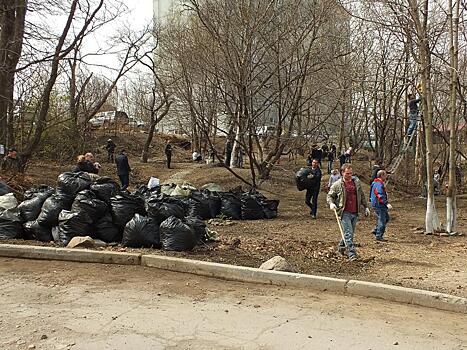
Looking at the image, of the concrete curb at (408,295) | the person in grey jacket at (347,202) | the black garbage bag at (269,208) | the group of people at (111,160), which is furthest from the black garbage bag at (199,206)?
the concrete curb at (408,295)

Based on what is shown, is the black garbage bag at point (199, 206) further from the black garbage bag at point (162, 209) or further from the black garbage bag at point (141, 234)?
the black garbage bag at point (141, 234)

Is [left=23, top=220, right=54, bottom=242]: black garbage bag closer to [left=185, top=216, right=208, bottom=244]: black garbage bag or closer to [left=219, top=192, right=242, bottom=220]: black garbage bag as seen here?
[left=185, top=216, right=208, bottom=244]: black garbage bag

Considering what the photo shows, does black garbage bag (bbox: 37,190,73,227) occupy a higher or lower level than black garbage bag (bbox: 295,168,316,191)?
lower

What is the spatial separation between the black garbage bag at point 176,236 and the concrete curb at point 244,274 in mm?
537

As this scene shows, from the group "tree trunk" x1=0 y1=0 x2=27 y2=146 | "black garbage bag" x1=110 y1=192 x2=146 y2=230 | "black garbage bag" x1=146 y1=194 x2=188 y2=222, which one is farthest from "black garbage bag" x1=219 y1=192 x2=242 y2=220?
"tree trunk" x1=0 y1=0 x2=27 y2=146

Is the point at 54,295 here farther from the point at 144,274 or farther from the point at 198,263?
the point at 198,263

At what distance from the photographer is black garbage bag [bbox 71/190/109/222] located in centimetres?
772

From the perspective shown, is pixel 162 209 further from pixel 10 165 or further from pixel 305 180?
pixel 10 165

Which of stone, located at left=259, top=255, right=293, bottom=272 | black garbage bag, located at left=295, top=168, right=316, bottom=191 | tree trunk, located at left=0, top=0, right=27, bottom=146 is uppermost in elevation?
tree trunk, located at left=0, top=0, right=27, bottom=146

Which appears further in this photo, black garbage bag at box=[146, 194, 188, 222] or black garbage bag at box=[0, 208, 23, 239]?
black garbage bag at box=[0, 208, 23, 239]

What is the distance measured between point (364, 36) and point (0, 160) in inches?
495

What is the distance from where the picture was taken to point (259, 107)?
16.3 metres

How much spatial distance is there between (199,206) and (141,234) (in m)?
3.84

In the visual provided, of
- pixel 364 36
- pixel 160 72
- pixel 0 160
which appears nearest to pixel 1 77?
pixel 0 160
